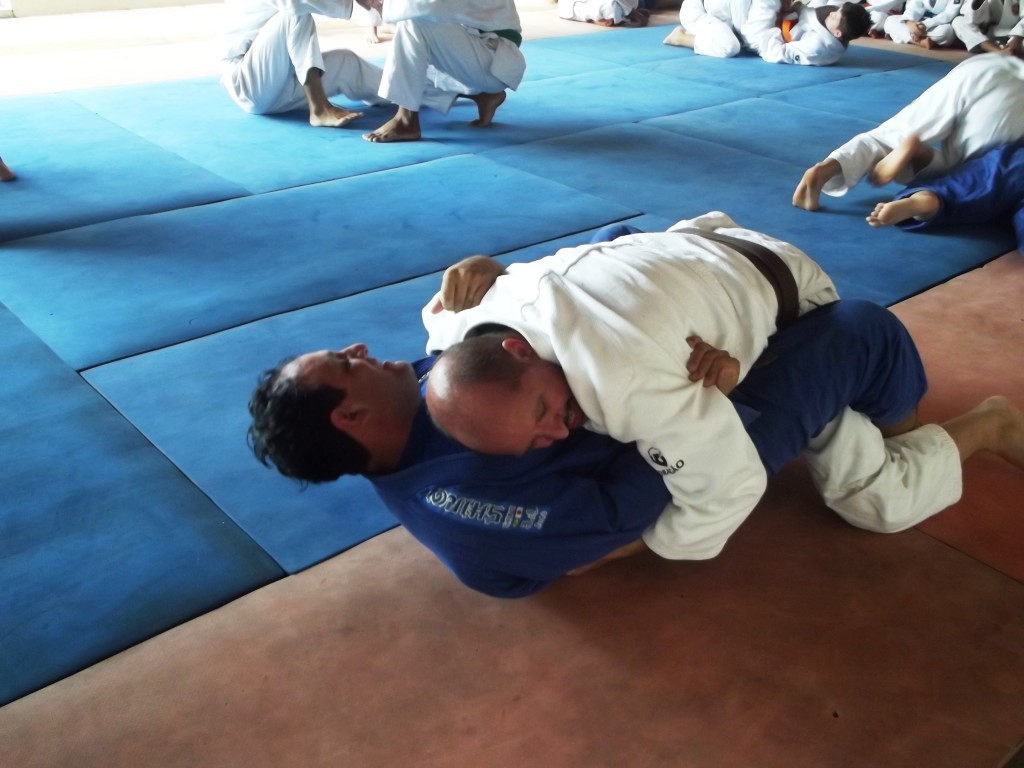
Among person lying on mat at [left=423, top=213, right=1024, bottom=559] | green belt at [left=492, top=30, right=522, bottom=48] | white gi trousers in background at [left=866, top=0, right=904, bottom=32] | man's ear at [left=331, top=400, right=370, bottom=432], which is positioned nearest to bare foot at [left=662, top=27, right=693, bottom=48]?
white gi trousers in background at [left=866, top=0, right=904, bottom=32]

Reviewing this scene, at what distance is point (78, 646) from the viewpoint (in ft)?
5.49

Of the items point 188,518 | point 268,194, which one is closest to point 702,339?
point 188,518

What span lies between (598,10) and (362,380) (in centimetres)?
711

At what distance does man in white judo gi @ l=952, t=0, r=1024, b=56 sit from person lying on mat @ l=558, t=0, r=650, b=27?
258 centimetres

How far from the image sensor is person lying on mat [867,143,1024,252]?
348 centimetres

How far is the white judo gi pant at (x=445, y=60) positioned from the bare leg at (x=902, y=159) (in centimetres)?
199

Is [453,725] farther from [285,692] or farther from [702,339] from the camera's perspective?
[702,339]

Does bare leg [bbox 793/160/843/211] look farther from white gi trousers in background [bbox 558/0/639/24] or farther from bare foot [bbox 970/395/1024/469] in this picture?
white gi trousers in background [bbox 558/0/639/24]

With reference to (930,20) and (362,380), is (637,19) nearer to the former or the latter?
(930,20)

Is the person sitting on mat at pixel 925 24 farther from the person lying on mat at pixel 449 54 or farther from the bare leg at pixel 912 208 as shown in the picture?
the bare leg at pixel 912 208

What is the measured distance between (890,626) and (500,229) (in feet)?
7.14

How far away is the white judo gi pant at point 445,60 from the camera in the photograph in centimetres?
461

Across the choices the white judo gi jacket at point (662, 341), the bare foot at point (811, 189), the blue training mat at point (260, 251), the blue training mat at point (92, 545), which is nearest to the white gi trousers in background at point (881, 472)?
the white judo gi jacket at point (662, 341)

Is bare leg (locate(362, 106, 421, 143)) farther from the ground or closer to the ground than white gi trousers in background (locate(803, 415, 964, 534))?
farther from the ground
